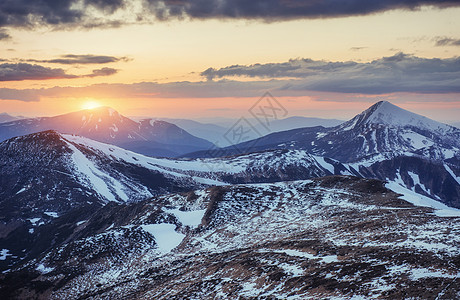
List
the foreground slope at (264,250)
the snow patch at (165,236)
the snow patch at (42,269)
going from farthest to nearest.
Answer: the snow patch at (165,236)
the snow patch at (42,269)
the foreground slope at (264,250)

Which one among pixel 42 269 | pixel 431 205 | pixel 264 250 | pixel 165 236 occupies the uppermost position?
pixel 264 250

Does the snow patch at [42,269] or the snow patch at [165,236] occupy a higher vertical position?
the snow patch at [165,236]

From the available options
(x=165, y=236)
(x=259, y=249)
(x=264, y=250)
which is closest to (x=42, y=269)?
(x=165, y=236)

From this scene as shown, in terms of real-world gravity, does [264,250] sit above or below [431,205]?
above

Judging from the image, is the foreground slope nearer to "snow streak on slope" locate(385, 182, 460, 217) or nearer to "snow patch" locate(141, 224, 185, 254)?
"snow patch" locate(141, 224, 185, 254)

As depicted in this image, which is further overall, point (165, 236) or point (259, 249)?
point (165, 236)

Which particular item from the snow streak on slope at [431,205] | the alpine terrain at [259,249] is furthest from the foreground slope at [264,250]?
the snow streak on slope at [431,205]

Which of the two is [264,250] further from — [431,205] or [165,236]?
[431,205]

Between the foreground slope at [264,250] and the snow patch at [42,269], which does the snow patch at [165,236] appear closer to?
the foreground slope at [264,250]

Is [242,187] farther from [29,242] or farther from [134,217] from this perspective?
[29,242]
